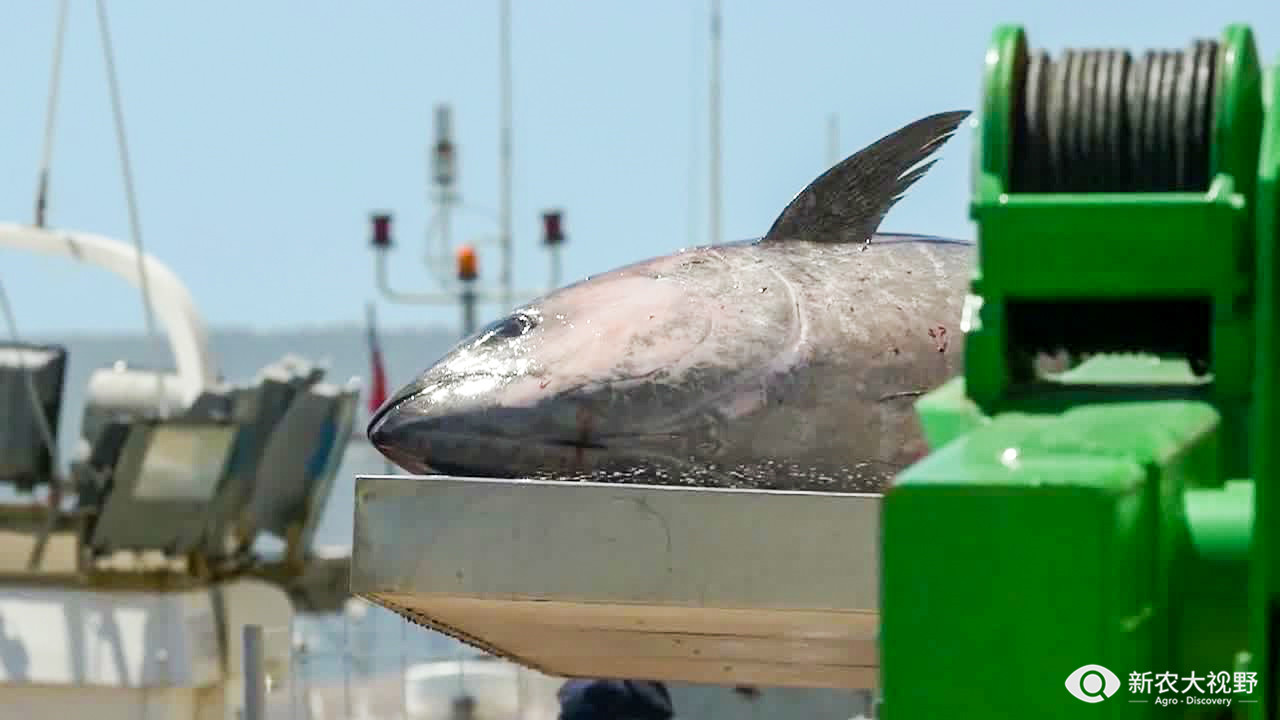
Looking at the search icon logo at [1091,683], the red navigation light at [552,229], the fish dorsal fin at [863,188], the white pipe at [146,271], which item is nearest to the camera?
the search icon logo at [1091,683]

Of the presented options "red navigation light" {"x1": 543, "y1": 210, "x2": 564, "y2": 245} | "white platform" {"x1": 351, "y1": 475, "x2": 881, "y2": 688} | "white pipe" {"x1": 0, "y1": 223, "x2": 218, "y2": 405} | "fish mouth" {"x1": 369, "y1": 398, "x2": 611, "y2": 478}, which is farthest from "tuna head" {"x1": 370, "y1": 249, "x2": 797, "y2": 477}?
"red navigation light" {"x1": 543, "y1": 210, "x2": 564, "y2": 245}

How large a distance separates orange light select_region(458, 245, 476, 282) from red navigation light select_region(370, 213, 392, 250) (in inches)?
27.4

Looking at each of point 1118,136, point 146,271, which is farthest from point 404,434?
point 146,271

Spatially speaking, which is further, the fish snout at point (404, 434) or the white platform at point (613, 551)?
the fish snout at point (404, 434)

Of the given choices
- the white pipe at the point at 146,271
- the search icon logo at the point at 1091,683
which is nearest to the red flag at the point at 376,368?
the white pipe at the point at 146,271

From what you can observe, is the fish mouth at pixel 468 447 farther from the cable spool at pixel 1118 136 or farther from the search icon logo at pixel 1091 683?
the search icon logo at pixel 1091 683

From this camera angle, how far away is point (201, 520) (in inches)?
613

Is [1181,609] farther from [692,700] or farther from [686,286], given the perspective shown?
[692,700]

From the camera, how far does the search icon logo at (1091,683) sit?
2.67 m

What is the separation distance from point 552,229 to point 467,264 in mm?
848

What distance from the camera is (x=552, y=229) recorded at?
2444 cm

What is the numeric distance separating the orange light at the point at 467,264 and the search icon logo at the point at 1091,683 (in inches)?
867

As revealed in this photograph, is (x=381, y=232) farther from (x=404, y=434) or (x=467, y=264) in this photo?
(x=404, y=434)

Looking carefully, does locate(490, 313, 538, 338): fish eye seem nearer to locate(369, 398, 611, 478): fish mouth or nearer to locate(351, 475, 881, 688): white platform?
locate(369, 398, 611, 478): fish mouth
